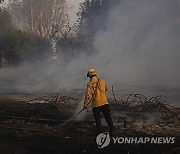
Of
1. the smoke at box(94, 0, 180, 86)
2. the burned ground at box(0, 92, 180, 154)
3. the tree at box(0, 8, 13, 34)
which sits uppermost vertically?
the tree at box(0, 8, 13, 34)

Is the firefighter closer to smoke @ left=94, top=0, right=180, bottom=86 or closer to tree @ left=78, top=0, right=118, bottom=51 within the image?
smoke @ left=94, top=0, right=180, bottom=86

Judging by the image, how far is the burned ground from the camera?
5.66m

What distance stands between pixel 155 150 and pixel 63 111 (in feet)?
13.9

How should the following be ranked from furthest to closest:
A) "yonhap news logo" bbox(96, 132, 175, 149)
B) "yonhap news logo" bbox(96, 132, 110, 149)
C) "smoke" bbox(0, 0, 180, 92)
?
"smoke" bbox(0, 0, 180, 92), "yonhap news logo" bbox(96, 132, 175, 149), "yonhap news logo" bbox(96, 132, 110, 149)

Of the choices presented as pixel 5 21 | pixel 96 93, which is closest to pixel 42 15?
pixel 5 21

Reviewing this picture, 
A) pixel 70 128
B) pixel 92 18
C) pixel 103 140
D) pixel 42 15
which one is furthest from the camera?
pixel 42 15

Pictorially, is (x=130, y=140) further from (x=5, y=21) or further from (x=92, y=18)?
(x=5, y=21)

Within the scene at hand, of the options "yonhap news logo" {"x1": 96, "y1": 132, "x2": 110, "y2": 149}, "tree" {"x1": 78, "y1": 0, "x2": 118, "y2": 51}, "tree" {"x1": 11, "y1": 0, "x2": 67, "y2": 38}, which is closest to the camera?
"yonhap news logo" {"x1": 96, "y1": 132, "x2": 110, "y2": 149}

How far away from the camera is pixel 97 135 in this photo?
632 cm

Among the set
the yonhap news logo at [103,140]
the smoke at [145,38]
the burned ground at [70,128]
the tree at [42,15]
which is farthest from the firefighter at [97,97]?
the tree at [42,15]

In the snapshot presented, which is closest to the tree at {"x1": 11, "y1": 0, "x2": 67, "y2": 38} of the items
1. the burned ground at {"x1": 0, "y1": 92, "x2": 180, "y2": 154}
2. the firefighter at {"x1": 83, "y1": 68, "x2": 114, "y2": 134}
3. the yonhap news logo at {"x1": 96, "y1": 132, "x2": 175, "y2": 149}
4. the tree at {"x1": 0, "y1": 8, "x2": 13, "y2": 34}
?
the tree at {"x1": 0, "y1": 8, "x2": 13, "y2": 34}

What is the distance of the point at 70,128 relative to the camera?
7.10 m

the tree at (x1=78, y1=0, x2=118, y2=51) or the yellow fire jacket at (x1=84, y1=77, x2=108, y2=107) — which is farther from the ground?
the tree at (x1=78, y1=0, x2=118, y2=51)

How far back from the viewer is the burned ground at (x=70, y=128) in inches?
223
